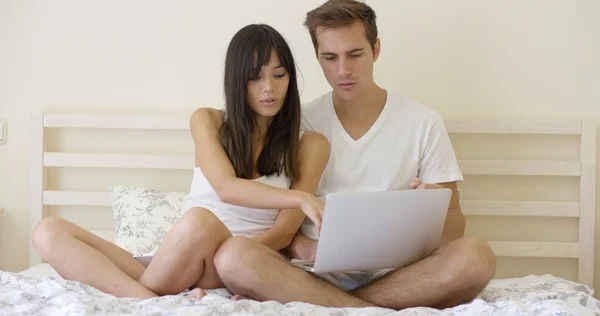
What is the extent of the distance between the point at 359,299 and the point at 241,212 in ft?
1.28

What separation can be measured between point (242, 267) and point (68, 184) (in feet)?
3.71

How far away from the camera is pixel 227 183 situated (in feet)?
5.73

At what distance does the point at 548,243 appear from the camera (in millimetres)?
2293

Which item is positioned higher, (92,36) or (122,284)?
(92,36)

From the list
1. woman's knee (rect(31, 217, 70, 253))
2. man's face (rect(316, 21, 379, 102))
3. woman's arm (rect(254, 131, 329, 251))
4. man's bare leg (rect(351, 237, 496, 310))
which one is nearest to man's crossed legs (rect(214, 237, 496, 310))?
man's bare leg (rect(351, 237, 496, 310))

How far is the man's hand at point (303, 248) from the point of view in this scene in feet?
6.07

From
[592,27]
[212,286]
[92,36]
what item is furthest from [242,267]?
[592,27]

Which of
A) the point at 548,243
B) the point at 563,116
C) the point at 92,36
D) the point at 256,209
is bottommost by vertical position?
the point at 548,243

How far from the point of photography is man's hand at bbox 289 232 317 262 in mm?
1852

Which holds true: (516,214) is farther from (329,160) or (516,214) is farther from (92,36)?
(92,36)

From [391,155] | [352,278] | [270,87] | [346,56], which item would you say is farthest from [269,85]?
[352,278]

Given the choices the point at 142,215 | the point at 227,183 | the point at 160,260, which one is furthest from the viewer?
the point at 142,215

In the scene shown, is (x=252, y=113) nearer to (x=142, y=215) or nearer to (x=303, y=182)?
(x=303, y=182)

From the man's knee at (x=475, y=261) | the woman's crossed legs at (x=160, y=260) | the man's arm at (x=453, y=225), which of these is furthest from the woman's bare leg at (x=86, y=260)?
the man's arm at (x=453, y=225)
